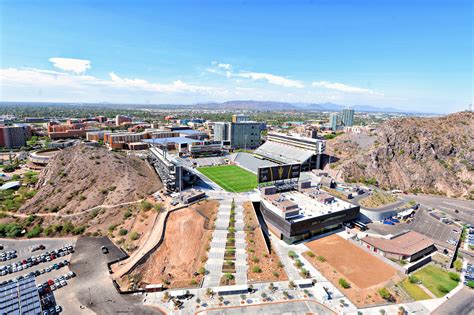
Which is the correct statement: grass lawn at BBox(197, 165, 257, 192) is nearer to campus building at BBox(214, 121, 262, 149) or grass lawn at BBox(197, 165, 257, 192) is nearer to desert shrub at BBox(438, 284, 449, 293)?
campus building at BBox(214, 121, 262, 149)

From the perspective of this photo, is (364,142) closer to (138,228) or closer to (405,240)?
(405,240)

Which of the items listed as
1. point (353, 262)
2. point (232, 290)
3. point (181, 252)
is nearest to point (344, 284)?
point (353, 262)

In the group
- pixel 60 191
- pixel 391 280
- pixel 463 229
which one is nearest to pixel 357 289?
pixel 391 280

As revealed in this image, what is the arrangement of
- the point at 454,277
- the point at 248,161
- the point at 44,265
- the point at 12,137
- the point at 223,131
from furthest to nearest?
the point at 12,137 < the point at 223,131 < the point at 248,161 < the point at 44,265 < the point at 454,277

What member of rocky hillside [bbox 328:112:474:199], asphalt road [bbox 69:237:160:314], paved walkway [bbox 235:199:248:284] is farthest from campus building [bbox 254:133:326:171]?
asphalt road [bbox 69:237:160:314]

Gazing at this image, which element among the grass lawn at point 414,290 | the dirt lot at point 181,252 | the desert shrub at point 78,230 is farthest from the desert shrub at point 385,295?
the desert shrub at point 78,230

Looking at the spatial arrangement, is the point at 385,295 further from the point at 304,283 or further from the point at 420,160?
the point at 420,160
